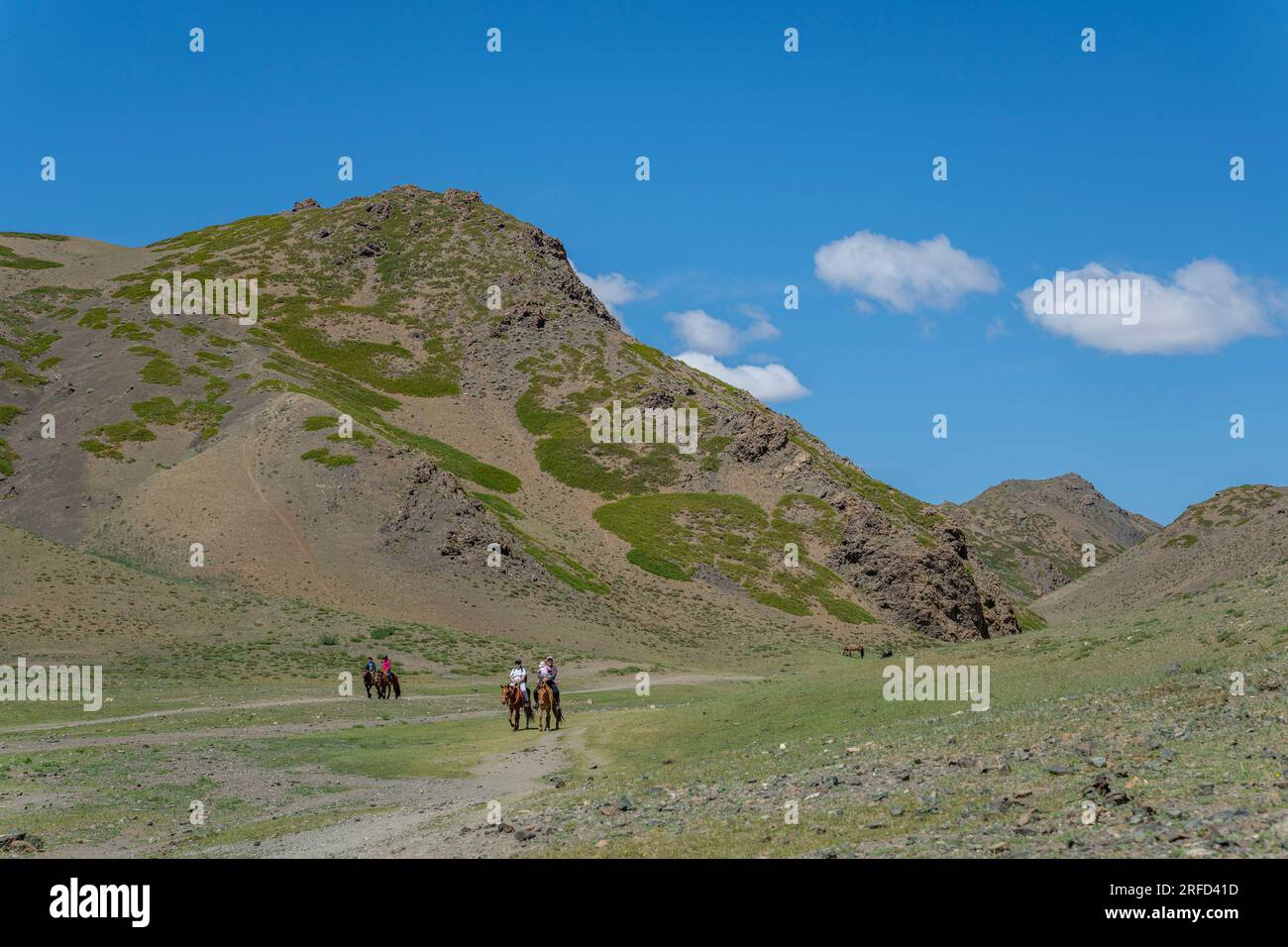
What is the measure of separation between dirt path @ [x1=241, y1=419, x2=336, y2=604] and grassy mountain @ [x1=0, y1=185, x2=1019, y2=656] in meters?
0.31

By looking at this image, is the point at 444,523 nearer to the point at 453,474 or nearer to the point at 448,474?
the point at 448,474

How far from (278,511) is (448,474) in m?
19.2

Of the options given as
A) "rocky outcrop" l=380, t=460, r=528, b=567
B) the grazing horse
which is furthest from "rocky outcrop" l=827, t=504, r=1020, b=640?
the grazing horse

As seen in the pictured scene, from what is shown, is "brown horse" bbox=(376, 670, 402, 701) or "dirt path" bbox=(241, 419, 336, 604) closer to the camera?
"brown horse" bbox=(376, 670, 402, 701)

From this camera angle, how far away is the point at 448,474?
116 metres

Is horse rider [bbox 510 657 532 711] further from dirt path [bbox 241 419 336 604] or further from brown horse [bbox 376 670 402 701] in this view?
dirt path [bbox 241 419 336 604]

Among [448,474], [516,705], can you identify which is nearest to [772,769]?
[516,705]

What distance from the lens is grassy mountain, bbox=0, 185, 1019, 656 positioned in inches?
4013

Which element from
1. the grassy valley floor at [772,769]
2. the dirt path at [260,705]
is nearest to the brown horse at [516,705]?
the grassy valley floor at [772,769]

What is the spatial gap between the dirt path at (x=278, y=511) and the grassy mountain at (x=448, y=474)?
313 mm

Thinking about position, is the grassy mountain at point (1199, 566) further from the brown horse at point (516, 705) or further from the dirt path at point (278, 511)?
the brown horse at point (516, 705)
